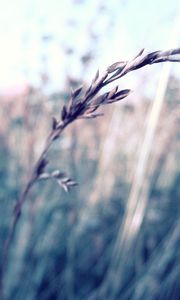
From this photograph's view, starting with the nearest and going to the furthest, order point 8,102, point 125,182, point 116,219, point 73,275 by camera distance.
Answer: point 73,275 → point 116,219 → point 125,182 → point 8,102

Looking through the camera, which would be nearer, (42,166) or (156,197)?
(42,166)

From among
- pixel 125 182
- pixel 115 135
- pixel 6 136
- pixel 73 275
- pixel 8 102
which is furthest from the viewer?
pixel 8 102

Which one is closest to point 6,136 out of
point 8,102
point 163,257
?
point 8,102

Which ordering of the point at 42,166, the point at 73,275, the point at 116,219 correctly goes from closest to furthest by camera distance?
the point at 42,166 < the point at 73,275 < the point at 116,219

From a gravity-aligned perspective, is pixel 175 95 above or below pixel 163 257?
above

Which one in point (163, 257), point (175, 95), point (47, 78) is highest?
point (47, 78)

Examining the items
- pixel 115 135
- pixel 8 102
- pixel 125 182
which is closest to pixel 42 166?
pixel 115 135

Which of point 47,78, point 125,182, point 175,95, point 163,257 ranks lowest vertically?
point 163,257

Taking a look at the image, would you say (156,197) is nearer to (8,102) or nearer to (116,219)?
(116,219)

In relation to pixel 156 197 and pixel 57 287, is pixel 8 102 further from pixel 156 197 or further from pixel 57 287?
pixel 57 287
